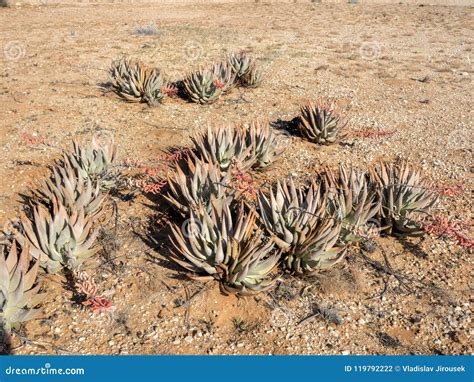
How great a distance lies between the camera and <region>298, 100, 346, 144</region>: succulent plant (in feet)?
21.5

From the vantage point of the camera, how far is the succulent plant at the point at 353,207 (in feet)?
14.0

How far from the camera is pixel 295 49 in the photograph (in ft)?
41.3

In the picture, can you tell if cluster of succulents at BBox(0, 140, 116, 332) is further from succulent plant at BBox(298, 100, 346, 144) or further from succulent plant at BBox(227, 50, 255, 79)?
succulent plant at BBox(227, 50, 255, 79)

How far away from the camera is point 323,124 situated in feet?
21.4

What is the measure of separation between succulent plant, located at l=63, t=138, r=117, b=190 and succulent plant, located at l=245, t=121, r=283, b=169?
6.34ft

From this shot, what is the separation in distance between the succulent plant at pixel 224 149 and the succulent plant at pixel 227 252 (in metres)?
1.54

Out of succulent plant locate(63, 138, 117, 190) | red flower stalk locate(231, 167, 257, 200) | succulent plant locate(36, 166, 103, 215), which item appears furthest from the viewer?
succulent plant locate(63, 138, 117, 190)

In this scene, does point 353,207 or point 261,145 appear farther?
point 261,145

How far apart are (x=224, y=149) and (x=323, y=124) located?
1.96m

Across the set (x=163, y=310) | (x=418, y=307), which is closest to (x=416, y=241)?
(x=418, y=307)

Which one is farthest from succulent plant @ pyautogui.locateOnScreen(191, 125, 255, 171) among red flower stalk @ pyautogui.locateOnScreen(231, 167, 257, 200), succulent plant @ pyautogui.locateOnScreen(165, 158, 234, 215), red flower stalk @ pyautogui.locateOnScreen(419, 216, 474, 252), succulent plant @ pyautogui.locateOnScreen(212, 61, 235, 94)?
succulent plant @ pyautogui.locateOnScreen(212, 61, 235, 94)

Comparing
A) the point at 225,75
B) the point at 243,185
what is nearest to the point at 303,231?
the point at 243,185

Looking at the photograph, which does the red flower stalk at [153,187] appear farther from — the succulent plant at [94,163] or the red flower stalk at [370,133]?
the red flower stalk at [370,133]

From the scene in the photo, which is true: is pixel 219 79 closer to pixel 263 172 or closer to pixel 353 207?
pixel 263 172
